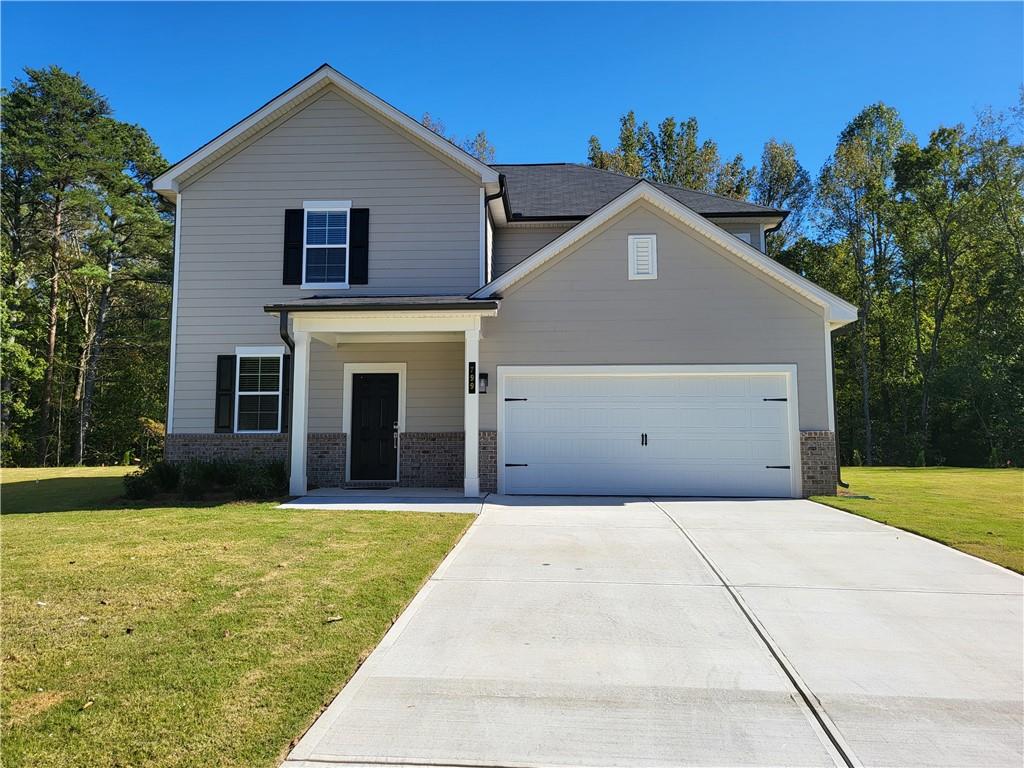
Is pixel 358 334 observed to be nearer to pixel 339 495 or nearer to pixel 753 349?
pixel 339 495

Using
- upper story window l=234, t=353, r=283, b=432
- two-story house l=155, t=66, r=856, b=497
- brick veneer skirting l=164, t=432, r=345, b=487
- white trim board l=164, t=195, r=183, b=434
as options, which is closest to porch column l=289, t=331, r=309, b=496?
two-story house l=155, t=66, r=856, b=497

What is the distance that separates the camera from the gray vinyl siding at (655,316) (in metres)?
11.0

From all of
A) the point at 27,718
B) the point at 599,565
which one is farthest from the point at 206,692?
the point at 599,565

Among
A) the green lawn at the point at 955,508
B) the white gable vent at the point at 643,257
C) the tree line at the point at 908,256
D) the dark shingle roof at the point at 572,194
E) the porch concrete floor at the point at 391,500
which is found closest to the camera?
the green lawn at the point at 955,508

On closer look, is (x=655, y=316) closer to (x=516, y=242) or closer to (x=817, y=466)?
(x=817, y=466)

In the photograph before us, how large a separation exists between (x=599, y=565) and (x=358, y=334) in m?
7.54

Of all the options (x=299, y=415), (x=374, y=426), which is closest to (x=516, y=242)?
(x=374, y=426)

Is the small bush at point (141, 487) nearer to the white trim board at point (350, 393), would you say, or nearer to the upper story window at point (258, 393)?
the upper story window at point (258, 393)

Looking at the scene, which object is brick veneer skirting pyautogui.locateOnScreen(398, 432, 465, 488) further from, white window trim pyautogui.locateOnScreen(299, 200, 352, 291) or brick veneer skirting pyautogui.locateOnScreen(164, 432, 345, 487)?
white window trim pyautogui.locateOnScreen(299, 200, 352, 291)

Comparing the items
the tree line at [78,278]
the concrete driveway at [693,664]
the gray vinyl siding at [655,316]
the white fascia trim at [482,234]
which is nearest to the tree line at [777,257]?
the tree line at [78,278]

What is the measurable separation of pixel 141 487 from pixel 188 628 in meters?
7.58

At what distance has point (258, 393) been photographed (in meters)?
12.5

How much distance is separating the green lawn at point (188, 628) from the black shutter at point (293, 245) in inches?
249

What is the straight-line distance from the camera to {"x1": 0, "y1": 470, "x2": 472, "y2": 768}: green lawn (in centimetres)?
275
